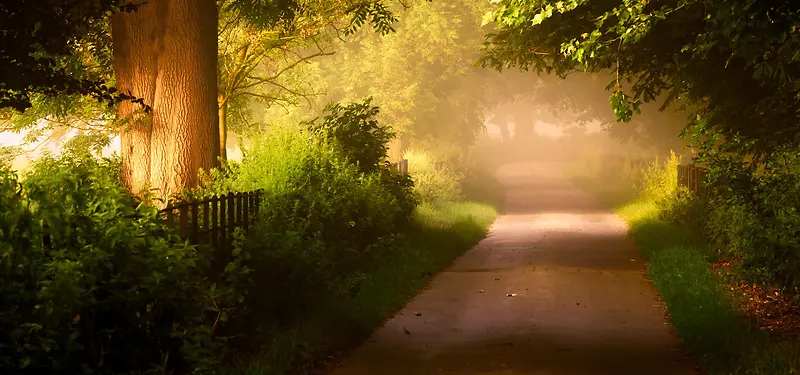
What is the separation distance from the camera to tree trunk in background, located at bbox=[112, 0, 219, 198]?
518 inches

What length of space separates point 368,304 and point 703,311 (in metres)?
3.94

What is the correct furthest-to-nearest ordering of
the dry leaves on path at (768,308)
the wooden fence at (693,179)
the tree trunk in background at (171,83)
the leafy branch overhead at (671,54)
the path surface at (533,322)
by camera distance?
1. the wooden fence at (693,179)
2. the tree trunk in background at (171,83)
3. the leafy branch overhead at (671,54)
4. the dry leaves on path at (768,308)
5. the path surface at (533,322)

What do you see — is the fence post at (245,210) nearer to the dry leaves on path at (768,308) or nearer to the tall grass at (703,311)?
the tall grass at (703,311)

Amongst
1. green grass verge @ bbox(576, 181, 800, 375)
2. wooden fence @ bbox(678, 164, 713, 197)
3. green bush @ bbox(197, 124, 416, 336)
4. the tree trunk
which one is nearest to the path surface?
green grass verge @ bbox(576, 181, 800, 375)

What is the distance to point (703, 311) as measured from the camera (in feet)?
36.1

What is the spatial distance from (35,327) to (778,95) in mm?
10360

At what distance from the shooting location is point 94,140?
23812mm

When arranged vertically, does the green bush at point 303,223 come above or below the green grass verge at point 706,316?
above

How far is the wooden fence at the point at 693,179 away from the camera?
66.6 ft

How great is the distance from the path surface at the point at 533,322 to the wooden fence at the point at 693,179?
7.51ft

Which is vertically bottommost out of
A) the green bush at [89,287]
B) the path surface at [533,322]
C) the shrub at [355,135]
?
the path surface at [533,322]

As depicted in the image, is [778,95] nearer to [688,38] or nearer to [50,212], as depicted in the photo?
[688,38]

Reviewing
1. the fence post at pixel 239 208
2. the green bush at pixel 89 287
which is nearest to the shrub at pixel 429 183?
the fence post at pixel 239 208

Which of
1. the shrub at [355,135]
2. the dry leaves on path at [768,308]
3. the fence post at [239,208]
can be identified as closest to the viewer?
the dry leaves on path at [768,308]
